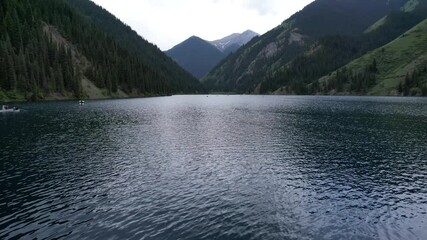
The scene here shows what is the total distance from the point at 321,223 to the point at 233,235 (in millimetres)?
8575

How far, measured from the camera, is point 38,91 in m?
196

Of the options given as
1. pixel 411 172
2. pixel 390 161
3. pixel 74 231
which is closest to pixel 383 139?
pixel 390 161

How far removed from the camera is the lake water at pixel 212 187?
29078 mm

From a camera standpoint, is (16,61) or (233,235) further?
(16,61)

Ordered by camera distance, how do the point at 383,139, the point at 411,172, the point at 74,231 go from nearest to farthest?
the point at 74,231 < the point at 411,172 < the point at 383,139

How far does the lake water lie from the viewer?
95.4ft

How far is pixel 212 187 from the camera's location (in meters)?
40.3

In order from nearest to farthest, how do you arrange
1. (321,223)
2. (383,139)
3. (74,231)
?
(74,231) → (321,223) → (383,139)

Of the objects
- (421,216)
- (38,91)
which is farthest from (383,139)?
(38,91)

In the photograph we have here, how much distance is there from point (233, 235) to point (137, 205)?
441 inches

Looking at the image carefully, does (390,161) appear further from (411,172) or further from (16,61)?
(16,61)

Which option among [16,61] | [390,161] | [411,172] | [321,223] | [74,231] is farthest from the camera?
[16,61]

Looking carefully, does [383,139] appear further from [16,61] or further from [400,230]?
[16,61]

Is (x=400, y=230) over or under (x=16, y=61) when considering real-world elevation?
under
